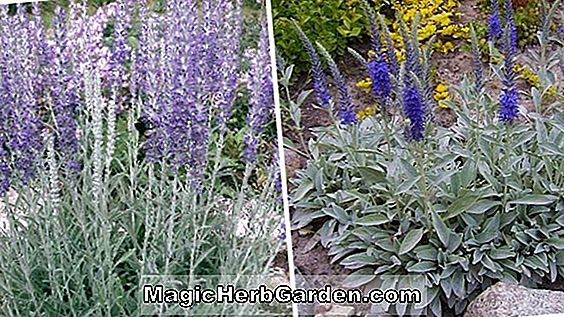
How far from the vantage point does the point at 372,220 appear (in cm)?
299

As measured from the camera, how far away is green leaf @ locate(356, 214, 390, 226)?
9.73ft

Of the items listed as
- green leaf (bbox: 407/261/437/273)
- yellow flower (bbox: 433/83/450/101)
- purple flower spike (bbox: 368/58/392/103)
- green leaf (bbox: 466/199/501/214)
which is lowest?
green leaf (bbox: 407/261/437/273)

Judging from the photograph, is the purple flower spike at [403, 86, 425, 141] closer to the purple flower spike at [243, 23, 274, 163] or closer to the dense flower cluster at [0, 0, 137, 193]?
the purple flower spike at [243, 23, 274, 163]

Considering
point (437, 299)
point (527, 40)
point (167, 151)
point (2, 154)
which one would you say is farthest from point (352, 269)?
point (527, 40)

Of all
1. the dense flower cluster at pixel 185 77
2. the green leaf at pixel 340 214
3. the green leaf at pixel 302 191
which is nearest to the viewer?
the dense flower cluster at pixel 185 77

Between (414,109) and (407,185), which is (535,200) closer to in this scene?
(407,185)

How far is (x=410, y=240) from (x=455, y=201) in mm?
219

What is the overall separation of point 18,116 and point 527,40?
294 cm

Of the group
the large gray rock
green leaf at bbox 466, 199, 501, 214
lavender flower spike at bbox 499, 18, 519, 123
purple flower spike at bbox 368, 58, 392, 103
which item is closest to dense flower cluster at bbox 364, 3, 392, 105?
purple flower spike at bbox 368, 58, 392, 103

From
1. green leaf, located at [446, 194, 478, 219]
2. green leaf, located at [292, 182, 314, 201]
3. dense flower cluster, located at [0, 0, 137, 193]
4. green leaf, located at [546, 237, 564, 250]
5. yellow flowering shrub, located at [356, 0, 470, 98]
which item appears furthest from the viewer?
yellow flowering shrub, located at [356, 0, 470, 98]

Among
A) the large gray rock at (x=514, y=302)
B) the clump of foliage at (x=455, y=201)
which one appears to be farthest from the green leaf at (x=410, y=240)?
the large gray rock at (x=514, y=302)

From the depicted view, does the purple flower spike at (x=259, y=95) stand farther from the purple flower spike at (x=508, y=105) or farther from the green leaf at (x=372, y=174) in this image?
the purple flower spike at (x=508, y=105)

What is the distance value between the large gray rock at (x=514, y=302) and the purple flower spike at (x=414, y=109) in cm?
66

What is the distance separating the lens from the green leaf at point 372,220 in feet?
9.73
